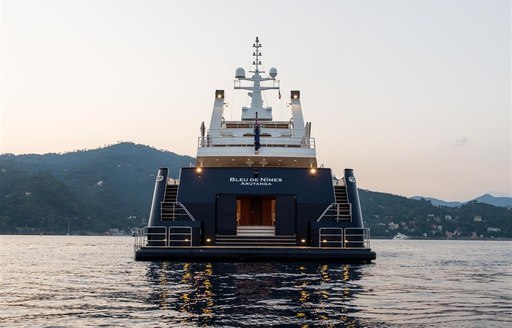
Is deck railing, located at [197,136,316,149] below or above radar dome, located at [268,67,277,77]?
below

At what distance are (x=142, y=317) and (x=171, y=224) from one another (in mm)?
14670

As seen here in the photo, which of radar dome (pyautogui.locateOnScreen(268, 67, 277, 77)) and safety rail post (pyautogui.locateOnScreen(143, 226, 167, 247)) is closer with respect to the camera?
safety rail post (pyautogui.locateOnScreen(143, 226, 167, 247))

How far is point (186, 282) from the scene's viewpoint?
18.6 m

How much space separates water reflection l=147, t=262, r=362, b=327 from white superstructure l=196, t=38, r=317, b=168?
844 centimetres

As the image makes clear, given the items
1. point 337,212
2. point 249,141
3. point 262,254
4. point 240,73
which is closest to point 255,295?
point 262,254

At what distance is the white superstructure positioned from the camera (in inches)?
1254

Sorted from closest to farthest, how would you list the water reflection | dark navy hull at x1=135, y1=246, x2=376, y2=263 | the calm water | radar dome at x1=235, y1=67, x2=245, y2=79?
the calm water
the water reflection
dark navy hull at x1=135, y1=246, x2=376, y2=263
radar dome at x1=235, y1=67, x2=245, y2=79

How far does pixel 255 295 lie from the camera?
51.0ft

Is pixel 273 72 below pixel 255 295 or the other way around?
the other way around

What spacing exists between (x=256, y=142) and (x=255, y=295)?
16.5 meters

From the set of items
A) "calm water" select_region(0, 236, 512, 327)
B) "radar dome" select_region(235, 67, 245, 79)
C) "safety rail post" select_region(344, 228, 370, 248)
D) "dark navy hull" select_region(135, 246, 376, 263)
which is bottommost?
"calm water" select_region(0, 236, 512, 327)

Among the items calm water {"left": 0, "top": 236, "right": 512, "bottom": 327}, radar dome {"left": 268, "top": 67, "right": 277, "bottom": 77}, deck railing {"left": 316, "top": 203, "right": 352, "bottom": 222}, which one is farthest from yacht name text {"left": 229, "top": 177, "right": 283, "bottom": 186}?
radar dome {"left": 268, "top": 67, "right": 277, "bottom": 77}

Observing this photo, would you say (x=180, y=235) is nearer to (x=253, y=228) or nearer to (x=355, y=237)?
(x=253, y=228)

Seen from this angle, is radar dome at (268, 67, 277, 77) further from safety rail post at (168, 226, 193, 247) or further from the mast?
safety rail post at (168, 226, 193, 247)
